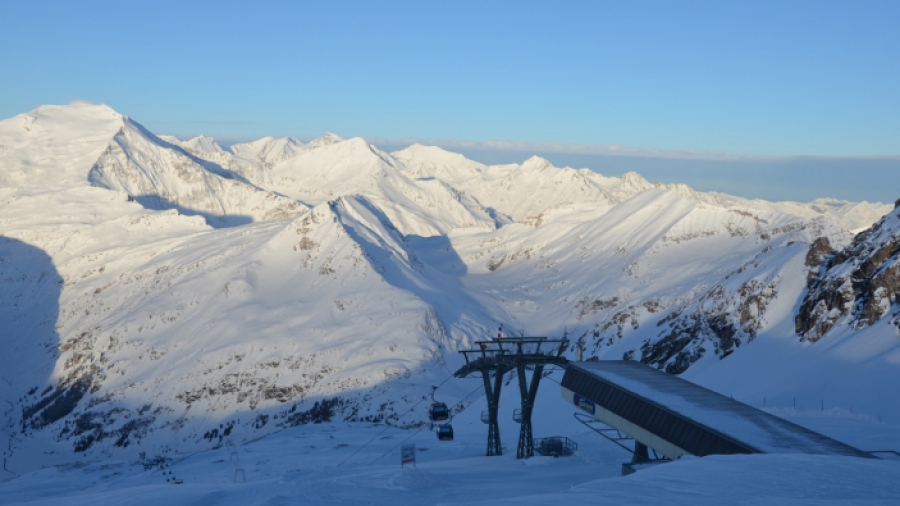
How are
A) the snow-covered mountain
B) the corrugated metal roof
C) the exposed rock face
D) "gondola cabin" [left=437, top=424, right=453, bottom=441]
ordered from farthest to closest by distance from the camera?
the snow-covered mountain → the exposed rock face → "gondola cabin" [left=437, top=424, right=453, bottom=441] → the corrugated metal roof

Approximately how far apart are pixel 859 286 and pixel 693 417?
43.8 meters

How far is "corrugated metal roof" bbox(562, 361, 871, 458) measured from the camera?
3297 centimetres

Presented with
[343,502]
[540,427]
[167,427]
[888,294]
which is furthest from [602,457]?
[167,427]

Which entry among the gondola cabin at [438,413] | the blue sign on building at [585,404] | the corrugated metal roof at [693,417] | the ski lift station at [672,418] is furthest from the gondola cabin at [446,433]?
the blue sign on building at [585,404]

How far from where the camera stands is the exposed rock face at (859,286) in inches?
2603

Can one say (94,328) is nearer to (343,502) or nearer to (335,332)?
(335,332)

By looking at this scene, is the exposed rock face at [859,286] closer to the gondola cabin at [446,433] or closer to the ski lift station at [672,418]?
the ski lift station at [672,418]

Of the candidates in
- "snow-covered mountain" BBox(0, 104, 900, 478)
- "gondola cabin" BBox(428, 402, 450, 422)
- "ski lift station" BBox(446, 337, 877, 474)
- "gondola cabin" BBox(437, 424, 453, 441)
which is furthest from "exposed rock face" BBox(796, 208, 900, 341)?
"gondola cabin" BBox(428, 402, 450, 422)

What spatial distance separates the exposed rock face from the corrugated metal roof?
108ft

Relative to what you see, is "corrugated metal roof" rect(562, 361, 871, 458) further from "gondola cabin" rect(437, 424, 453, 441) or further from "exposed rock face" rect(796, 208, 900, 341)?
"exposed rock face" rect(796, 208, 900, 341)

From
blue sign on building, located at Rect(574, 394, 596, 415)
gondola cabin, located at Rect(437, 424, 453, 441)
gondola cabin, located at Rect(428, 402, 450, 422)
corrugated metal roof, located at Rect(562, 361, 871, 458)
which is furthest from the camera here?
gondola cabin, located at Rect(437, 424, 453, 441)

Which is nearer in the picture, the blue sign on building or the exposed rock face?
the blue sign on building

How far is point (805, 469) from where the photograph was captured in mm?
28266

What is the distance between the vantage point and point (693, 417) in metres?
34.2
